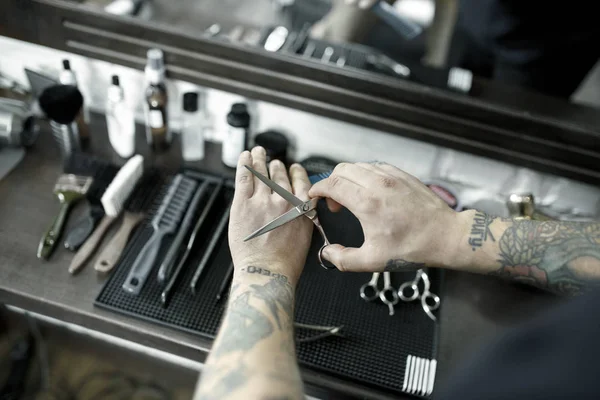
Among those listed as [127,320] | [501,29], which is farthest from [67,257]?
[501,29]

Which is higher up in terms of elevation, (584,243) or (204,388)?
(584,243)

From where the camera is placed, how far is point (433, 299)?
92 centimetres

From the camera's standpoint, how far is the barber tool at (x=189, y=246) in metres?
0.85

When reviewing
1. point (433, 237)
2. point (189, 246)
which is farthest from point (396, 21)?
point (189, 246)

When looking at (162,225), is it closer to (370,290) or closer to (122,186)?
(122,186)

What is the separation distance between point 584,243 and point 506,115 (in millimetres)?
323

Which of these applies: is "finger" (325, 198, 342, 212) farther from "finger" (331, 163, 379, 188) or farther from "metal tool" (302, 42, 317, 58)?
"metal tool" (302, 42, 317, 58)

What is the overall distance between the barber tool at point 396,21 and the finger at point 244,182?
0.39m

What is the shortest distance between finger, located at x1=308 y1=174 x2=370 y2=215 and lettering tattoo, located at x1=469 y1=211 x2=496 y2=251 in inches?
6.4

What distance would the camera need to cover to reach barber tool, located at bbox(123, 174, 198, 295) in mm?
871

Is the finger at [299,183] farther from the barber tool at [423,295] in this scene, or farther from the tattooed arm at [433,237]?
the barber tool at [423,295]

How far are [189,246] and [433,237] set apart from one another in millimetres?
430

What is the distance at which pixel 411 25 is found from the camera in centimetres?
96

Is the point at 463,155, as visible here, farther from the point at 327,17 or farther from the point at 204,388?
the point at 204,388
